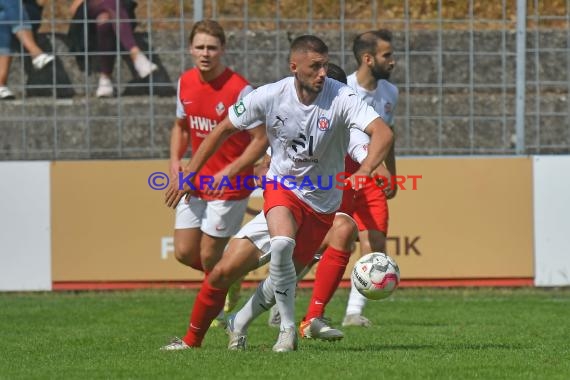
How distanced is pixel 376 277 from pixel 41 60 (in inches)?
263

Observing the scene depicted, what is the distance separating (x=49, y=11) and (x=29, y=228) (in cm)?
293

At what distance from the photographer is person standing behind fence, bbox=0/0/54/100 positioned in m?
13.9

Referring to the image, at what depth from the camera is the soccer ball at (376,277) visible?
8.44 meters

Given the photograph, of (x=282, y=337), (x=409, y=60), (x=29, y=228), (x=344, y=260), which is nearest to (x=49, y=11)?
(x=29, y=228)

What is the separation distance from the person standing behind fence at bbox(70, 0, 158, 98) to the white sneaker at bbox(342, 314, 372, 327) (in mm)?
4406

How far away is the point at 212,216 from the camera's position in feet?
35.4

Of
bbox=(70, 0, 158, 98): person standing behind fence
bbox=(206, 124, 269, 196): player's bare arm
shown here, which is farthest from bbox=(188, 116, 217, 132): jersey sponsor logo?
bbox=(70, 0, 158, 98): person standing behind fence

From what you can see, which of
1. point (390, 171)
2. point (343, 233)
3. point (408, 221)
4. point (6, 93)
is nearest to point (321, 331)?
point (343, 233)

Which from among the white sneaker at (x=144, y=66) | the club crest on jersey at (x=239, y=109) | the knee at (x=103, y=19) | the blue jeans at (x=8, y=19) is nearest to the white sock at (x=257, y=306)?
the club crest on jersey at (x=239, y=109)

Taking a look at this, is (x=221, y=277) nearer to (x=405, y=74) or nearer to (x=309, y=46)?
(x=309, y=46)

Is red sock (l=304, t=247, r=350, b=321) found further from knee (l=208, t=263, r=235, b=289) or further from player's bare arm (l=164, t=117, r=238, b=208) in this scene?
player's bare arm (l=164, t=117, r=238, b=208)

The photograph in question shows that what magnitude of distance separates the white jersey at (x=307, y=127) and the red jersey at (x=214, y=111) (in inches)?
89.6

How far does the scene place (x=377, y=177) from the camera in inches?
418

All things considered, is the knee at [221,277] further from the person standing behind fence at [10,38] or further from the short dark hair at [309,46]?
the person standing behind fence at [10,38]
